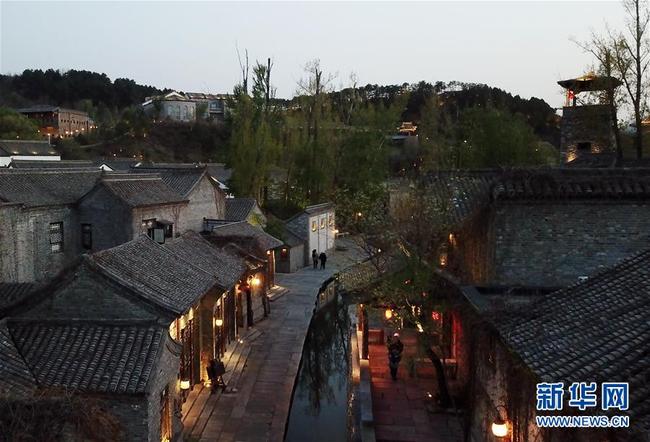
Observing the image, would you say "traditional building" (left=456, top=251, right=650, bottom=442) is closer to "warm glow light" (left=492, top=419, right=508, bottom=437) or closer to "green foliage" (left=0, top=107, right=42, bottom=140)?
"warm glow light" (left=492, top=419, right=508, bottom=437)

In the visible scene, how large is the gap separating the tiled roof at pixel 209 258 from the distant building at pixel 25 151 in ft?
97.6

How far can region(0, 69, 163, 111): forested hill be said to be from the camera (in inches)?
3504

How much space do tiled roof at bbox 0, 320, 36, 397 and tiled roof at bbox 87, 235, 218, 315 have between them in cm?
214

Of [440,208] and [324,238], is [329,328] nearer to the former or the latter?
[440,208]

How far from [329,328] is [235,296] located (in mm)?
5743

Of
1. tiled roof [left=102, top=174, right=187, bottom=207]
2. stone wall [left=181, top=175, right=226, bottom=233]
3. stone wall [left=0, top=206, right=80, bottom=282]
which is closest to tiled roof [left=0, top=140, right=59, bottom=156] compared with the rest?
stone wall [left=181, top=175, right=226, bottom=233]

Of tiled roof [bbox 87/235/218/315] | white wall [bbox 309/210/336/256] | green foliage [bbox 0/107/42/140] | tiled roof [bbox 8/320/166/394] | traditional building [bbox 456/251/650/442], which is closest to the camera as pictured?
traditional building [bbox 456/251/650/442]

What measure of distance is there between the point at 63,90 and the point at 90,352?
9066 centimetres

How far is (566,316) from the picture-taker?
8.47m

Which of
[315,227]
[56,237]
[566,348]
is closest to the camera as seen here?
[566,348]

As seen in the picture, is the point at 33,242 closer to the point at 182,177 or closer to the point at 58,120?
the point at 182,177

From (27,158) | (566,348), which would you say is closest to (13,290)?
(566,348)

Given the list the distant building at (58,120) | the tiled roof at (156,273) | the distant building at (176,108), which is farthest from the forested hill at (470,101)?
the distant building at (58,120)

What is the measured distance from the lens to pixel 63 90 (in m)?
90.0
